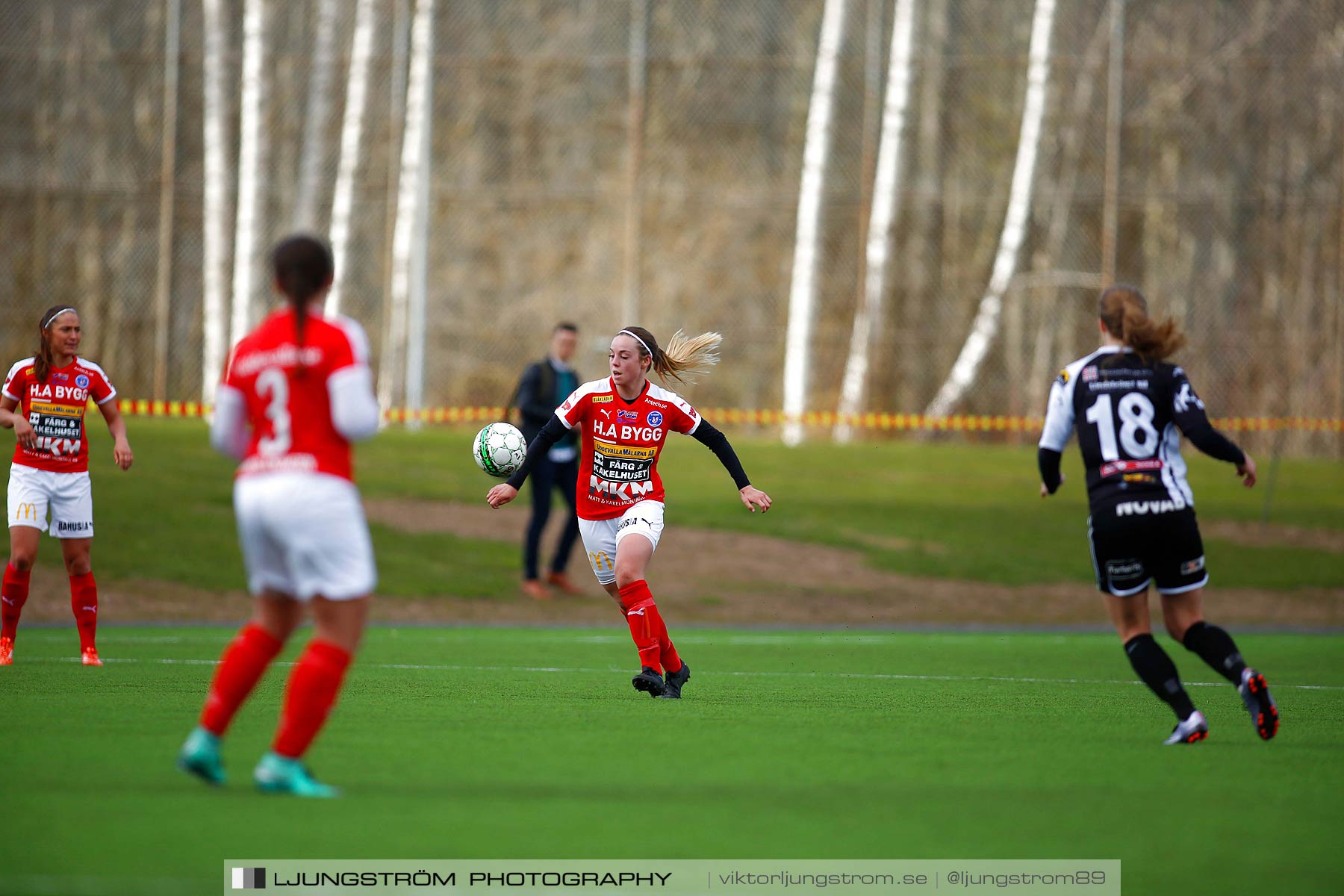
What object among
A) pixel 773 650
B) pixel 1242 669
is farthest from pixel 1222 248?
pixel 1242 669

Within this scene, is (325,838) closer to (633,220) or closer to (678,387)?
(678,387)

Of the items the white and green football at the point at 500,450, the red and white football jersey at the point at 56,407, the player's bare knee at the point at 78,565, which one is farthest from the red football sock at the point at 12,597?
the white and green football at the point at 500,450

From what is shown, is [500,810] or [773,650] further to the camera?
[773,650]

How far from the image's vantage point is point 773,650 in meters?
12.7

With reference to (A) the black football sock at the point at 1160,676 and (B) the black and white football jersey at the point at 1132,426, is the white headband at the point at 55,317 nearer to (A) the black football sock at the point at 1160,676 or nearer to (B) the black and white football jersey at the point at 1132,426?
(B) the black and white football jersey at the point at 1132,426

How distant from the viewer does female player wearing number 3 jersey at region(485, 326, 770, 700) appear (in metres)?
8.55

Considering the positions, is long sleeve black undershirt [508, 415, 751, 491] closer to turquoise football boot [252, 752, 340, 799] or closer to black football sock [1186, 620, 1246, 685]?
black football sock [1186, 620, 1246, 685]

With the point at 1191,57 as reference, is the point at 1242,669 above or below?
below

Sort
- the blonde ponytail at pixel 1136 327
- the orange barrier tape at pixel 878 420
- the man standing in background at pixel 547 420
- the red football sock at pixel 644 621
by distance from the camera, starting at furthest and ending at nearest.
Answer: the orange barrier tape at pixel 878 420 < the man standing in background at pixel 547 420 < the red football sock at pixel 644 621 < the blonde ponytail at pixel 1136 327

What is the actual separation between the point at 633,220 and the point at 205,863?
22.9 metres

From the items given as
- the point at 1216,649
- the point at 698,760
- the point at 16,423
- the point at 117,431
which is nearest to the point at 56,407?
the point at 16,423

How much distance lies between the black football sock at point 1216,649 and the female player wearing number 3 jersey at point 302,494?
12.7 feet

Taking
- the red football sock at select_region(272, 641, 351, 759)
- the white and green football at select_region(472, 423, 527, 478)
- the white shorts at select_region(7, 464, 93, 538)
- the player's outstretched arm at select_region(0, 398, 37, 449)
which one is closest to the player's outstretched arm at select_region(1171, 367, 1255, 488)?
the red football sock at select_region(272, 641, 351, 759)

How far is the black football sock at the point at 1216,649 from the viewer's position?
6.65m
